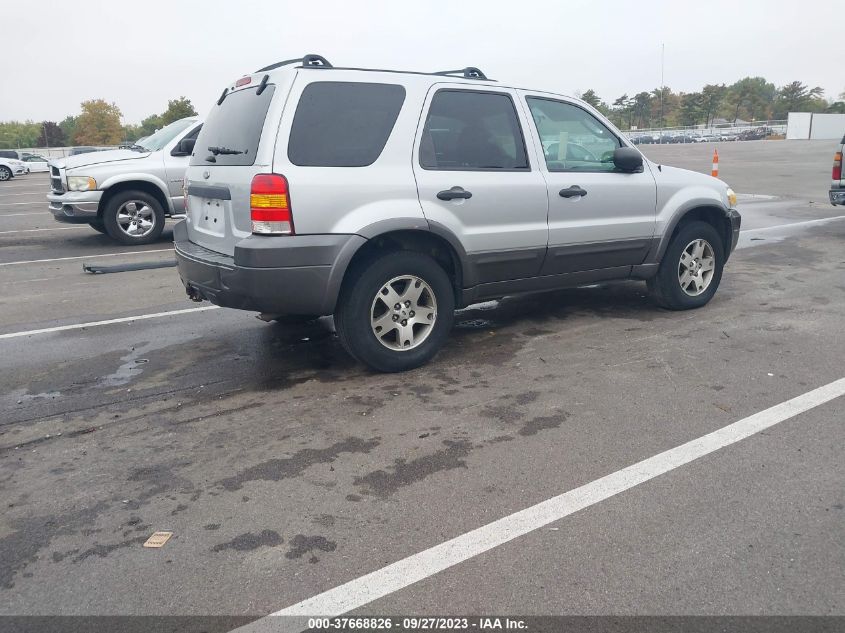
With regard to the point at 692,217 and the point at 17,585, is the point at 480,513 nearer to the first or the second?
the point at 17,585

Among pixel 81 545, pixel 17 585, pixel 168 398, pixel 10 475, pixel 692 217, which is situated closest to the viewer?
pixel 17 585

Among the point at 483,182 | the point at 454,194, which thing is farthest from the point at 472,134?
the point at 454,194

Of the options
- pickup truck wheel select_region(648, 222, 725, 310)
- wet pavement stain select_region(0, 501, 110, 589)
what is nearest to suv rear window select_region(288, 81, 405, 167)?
wet pavement stain select_region(0, 501, 110, 589)

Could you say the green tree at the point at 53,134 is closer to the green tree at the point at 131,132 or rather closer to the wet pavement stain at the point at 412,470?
the green tree at the point at 131,132

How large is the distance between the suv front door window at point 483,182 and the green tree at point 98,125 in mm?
90650

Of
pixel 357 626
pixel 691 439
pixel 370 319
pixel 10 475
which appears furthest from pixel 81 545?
pixel 691 439

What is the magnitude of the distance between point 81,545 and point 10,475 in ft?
3.11

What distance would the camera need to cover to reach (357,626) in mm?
2459

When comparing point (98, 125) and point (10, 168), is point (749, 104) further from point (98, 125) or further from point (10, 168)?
point (10, 168)

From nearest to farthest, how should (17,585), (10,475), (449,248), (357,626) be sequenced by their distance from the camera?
(357,626)
(17,585)
(10,475)
(449,248)

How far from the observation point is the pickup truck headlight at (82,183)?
35.7 feet

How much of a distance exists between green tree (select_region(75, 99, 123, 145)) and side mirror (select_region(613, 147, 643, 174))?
90.7 meters

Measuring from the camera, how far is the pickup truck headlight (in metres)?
10.9

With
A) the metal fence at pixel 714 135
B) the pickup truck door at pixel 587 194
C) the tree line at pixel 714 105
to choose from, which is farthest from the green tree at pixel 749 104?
the pickup truck door at pixel 587 194
